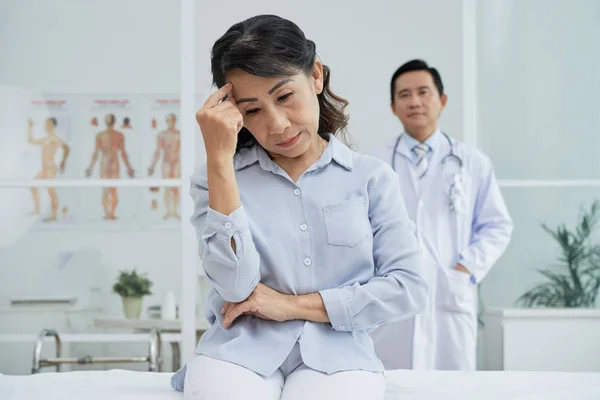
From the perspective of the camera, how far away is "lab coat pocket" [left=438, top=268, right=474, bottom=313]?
131 inches

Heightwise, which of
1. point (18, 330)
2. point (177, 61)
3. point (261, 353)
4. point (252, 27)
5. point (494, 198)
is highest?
point (177, 61)

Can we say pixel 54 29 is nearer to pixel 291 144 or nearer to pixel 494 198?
pixel 494 198

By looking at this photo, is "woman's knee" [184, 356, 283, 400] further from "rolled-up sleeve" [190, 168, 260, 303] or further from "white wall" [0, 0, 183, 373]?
"white wall" [0, 0, 183, 373]

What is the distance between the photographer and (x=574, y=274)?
13.9 feet

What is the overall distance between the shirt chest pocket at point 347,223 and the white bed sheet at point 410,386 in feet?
1.12

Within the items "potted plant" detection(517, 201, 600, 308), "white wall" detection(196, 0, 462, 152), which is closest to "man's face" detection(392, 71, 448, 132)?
"white wall" detection(196, 0, 462, 152)

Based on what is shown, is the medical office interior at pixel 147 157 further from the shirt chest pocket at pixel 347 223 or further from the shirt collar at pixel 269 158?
the shirt chest pocket at pixel 347 223

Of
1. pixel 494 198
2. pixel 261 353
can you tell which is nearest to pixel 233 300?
pixel 261 353

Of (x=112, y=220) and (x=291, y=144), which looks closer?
(x=291, y=144)

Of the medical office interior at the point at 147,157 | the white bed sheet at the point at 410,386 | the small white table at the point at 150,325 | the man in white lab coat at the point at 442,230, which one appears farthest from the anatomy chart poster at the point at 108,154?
the white bed sheet at the point at 410,386

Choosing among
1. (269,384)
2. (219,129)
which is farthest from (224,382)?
(219,129)

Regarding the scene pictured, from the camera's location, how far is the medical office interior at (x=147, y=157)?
4246 millimetres

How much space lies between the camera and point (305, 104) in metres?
1.62

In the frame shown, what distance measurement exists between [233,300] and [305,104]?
40cm
